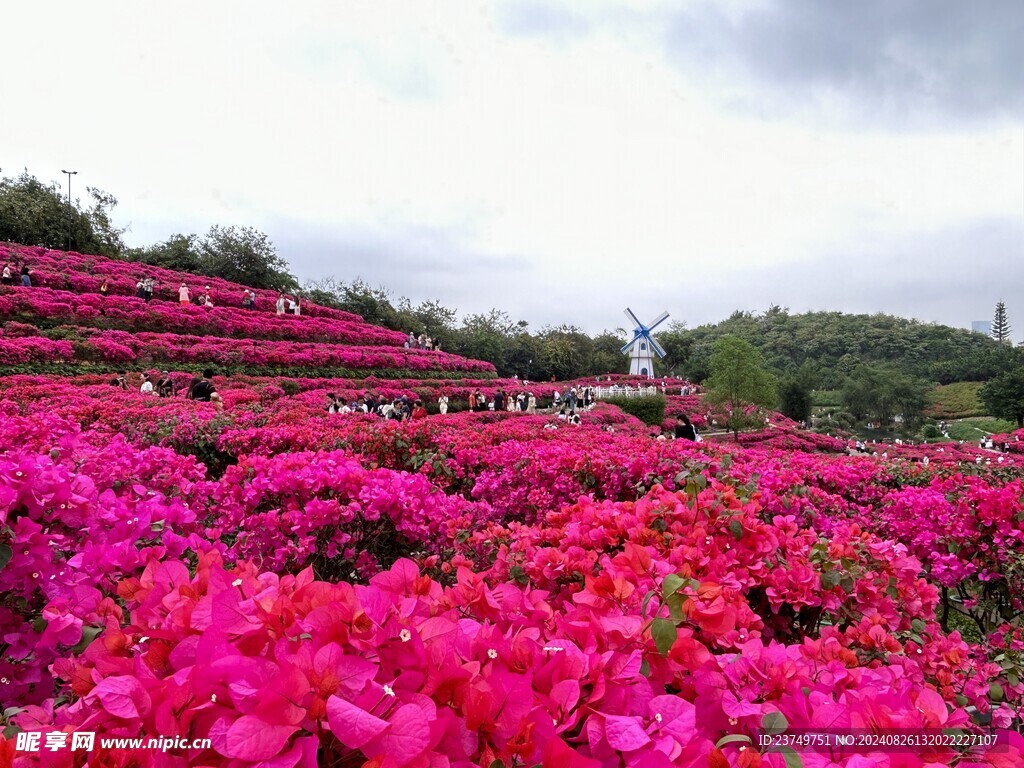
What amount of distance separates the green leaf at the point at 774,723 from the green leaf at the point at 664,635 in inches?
7.4

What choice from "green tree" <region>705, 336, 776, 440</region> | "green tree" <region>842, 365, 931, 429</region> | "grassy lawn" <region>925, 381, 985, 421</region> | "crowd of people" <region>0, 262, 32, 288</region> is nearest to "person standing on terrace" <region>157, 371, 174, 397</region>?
"crowd of people" <region>0, 262, 32, 288</region>

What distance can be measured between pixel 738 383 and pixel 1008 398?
71.5 ft

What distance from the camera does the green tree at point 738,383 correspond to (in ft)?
73.0

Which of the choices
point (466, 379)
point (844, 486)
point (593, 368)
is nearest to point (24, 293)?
Result: point (466, 379)

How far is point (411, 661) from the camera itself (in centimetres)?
92

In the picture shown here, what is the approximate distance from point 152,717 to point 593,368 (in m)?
47.7

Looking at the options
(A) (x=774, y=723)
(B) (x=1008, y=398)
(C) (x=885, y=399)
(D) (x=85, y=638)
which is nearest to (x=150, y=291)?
(D) (x=85, y=638)

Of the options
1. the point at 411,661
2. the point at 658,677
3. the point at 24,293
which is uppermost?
the point at 24,293

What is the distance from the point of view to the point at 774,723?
949 mm

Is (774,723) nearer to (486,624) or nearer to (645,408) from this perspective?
(486,624)

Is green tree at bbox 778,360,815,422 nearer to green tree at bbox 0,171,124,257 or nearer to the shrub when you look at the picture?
the shrub

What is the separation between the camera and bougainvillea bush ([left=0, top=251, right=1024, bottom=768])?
83 cm

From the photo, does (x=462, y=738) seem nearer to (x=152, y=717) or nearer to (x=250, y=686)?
(x=250, y=686)

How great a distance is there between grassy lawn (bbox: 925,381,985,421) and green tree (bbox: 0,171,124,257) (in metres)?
50.7
